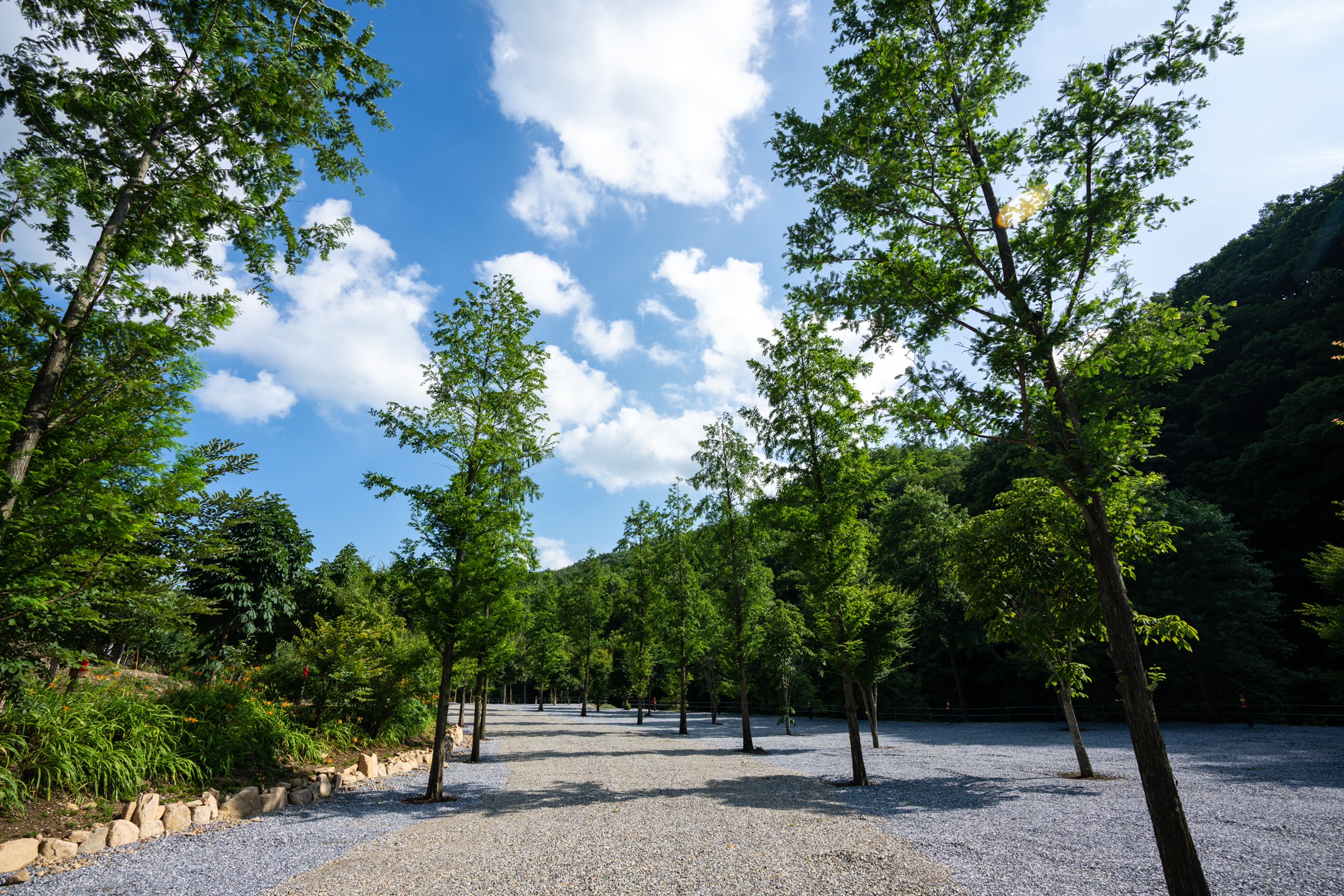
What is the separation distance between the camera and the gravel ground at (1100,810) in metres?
5.70

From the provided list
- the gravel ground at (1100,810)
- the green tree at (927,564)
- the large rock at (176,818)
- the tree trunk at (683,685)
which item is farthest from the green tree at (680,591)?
the large rock at (176,818)

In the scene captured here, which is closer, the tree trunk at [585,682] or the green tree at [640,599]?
the green tree at [640,599]

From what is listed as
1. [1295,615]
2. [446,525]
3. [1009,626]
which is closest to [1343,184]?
[1295,615]

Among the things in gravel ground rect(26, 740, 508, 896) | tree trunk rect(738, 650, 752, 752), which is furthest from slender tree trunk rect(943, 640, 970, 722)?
gravel ground rect(26, 740, 508, 896)

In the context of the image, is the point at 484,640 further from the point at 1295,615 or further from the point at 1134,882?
the point at 1295,615

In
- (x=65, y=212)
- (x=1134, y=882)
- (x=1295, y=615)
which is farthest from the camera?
(x=1295, y=615)

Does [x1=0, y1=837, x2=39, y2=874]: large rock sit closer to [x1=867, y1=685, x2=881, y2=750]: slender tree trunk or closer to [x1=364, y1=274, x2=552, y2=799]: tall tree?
[x1=364, y1=274, x2=552, y2=799]: tall tree

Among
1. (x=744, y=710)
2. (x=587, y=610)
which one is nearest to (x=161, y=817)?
(x=744, y=710)

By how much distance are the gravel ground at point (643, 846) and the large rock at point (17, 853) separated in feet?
8.41

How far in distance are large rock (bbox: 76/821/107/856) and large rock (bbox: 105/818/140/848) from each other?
0.04 m

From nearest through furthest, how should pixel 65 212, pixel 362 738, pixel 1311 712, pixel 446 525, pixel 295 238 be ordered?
1. pixel 65 212
2. pixel 295 238
3. pixel 446 525
4. pixel 362 738
5. pixel 1311 712

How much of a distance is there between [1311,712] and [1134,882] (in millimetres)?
25392

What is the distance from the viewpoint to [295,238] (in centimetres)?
741

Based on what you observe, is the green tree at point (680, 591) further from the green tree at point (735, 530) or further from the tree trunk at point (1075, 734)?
the tree trunk at point (1075, 734)
